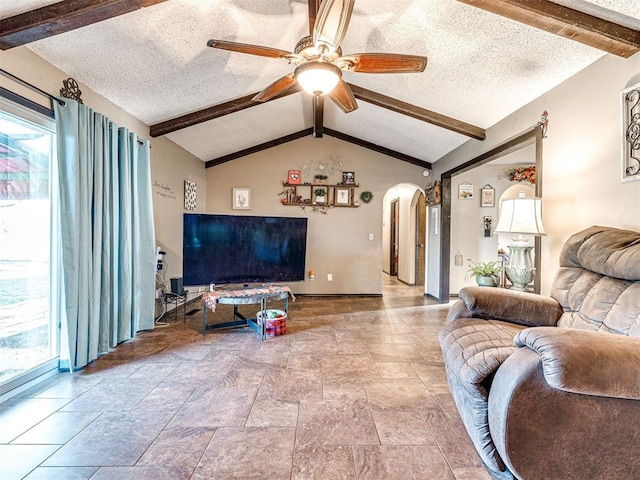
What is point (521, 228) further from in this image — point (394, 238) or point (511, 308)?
point (394, 238)

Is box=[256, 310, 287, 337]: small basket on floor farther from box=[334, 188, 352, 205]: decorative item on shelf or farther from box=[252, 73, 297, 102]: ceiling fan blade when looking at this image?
box=[334, 188, 352, 205]: decorative item on shelf

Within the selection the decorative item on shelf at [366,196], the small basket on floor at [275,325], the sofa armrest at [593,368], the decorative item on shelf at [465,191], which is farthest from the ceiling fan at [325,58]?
the decorative item on shelf at [465,191]

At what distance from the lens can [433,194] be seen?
5418 millimetres

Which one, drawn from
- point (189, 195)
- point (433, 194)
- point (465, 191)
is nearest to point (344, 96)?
point (189, 195)

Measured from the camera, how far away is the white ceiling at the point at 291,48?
221 cm

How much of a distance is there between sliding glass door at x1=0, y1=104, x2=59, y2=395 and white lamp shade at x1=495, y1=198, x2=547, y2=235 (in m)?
3.61

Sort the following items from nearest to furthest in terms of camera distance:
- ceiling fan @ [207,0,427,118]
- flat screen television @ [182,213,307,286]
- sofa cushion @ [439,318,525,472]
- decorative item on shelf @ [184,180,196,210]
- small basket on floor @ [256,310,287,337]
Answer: sofa cushion @ [439,318,525,472], ceiling fan @ [207,0,427,118], small basket on floor @ [256,310,287,337], flat screen television @ [182,213,307,286], decorative item on shelf @ [184,180,196,210]

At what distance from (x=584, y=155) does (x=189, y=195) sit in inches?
184

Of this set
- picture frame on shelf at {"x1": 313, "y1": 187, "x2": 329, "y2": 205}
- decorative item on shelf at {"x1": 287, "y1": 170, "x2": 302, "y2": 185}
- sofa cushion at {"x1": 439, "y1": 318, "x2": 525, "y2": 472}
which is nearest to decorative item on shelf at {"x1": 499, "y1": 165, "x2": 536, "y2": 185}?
picture frame on shelf at {"x1": 313, "y1": 187, "x2": 329, "y2": 205}

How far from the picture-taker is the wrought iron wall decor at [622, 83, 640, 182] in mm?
1951

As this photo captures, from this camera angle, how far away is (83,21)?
1.97 m

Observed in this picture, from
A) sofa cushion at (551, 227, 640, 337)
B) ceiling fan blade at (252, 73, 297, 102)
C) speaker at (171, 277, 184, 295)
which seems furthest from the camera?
speaker at (171, 277, 184, 295)

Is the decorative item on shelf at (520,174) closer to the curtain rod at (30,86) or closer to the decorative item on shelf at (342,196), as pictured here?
the decorative item on shelf at (342,196)

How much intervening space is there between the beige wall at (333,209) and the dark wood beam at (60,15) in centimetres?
366
